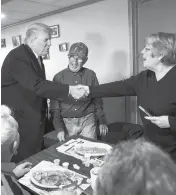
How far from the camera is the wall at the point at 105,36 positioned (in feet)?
11.5

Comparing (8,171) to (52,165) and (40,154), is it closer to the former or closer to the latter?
(52,165)

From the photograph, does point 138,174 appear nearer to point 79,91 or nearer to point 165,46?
point 165,46

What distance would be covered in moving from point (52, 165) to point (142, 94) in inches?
34.7

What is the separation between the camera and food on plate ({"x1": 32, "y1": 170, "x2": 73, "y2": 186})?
1195mm

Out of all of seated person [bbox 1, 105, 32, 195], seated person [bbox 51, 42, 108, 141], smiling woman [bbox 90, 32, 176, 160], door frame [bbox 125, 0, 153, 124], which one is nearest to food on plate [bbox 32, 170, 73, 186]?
seated person [bbox 1, 105, 32, 195]

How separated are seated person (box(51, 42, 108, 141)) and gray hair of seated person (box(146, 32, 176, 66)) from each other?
834 millimetres

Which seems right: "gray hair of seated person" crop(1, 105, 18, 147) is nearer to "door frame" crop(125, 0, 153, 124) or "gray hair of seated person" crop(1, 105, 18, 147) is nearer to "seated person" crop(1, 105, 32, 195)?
"seated person" crop(1, 105, 32, 195)

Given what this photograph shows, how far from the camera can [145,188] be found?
0.57m

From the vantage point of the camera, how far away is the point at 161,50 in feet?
5.57

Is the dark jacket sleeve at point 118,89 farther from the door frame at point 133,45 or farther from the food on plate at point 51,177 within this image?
the door frame at point 133,45

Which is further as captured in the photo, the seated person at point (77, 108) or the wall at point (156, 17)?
the wall at point (156, 17)

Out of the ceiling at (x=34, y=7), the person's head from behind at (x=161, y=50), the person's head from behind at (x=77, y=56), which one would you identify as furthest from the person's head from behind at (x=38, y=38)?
the ceiling at (x=34, y=7)

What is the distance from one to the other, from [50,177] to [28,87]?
0.87 metres

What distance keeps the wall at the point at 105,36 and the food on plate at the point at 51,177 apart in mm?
2533
